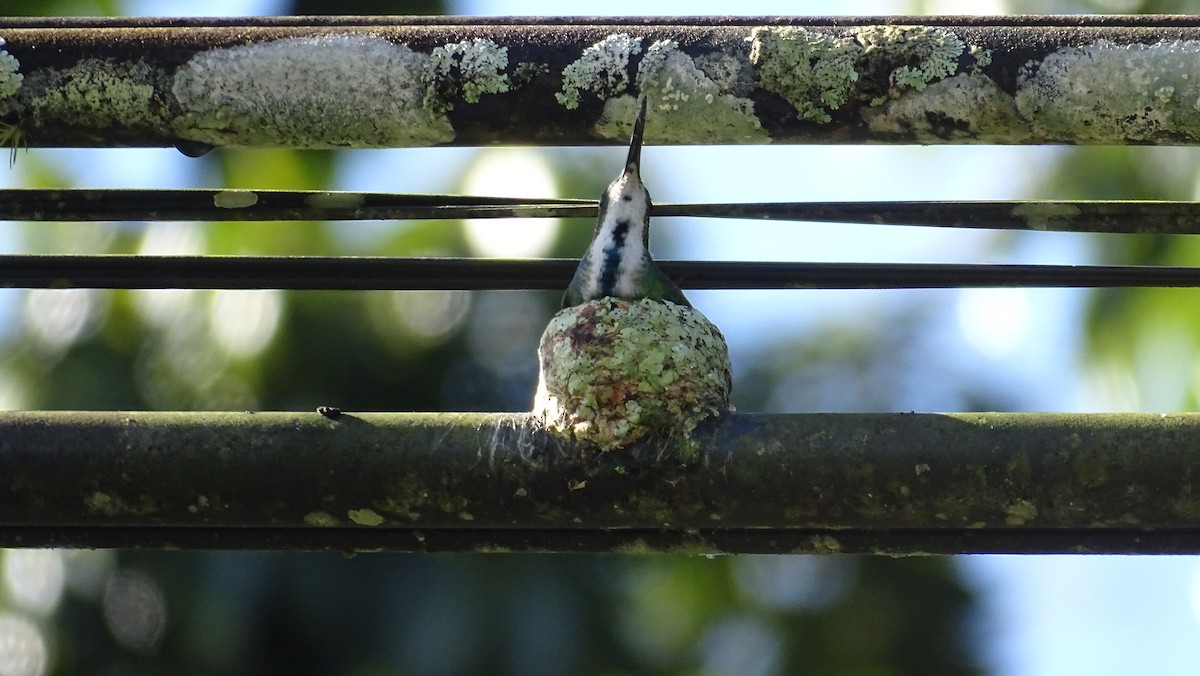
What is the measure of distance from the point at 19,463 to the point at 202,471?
0.30 meters

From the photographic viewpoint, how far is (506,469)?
2.46 meters

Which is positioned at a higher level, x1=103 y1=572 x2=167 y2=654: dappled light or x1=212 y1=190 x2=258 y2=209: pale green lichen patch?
x1=103 y1=572 x2=167 y2=654: dappled light

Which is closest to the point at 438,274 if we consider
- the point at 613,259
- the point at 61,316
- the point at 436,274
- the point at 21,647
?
the point at 436,274

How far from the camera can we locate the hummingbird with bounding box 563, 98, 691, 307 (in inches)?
150

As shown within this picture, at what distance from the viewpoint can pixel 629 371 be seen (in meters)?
3.18

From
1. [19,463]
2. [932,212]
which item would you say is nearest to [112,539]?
[19,463]

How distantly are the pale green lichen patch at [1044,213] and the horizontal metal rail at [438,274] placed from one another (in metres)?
0.10

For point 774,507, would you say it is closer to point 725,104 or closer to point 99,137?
point 725,104

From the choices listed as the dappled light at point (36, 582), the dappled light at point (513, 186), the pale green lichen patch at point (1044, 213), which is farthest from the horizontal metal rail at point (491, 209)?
the dappled light at point (36, 582)

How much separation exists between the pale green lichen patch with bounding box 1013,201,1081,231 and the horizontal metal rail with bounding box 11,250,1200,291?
0.32 feet

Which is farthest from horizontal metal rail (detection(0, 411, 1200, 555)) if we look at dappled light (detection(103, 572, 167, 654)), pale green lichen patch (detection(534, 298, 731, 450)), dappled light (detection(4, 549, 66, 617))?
dappled light (detection(4, 549, 66, 617))

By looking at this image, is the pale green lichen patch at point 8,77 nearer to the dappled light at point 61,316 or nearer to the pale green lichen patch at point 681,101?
the pale green lichen patch at point 681,101

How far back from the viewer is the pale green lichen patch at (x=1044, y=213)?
302 cm

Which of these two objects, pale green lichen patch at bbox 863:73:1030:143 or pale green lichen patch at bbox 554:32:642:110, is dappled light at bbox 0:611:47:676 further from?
pale green lichen patch at bbox 863:73:1030:143
